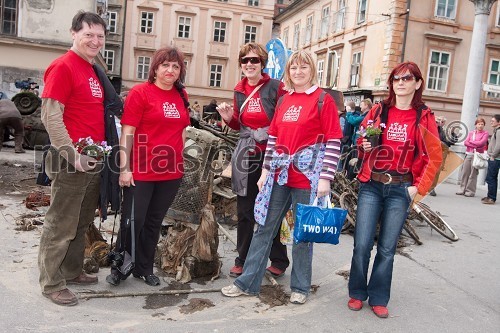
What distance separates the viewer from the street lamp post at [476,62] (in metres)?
15.1

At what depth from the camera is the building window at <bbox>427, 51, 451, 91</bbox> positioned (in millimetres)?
25859

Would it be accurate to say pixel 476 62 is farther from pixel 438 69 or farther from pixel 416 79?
pixel 416 79

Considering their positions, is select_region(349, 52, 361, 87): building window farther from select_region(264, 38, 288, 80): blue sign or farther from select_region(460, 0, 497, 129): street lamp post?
select_region(264, 38, 288, 80): blue sign

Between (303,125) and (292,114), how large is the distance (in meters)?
0.14

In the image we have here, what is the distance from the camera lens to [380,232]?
396 centimetres

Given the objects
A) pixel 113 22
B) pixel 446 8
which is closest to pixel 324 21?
pixel 446 8

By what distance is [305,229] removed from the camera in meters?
3.74

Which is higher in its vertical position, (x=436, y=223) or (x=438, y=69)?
(x=438, y=69)

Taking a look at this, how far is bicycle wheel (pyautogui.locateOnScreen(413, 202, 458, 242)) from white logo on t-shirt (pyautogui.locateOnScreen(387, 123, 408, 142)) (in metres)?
3.45

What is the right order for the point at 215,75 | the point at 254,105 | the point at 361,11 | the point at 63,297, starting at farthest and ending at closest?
the point at 215,75 → the point at 361,11 → the point at 254,105 → the point at 63,297

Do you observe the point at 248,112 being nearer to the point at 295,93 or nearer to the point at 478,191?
the point at 295,93

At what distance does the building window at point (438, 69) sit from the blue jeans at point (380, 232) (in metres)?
24.1

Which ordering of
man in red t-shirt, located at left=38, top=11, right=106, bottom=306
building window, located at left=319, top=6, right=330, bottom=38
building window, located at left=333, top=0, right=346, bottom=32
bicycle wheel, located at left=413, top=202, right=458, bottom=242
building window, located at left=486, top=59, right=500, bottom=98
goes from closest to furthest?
man in red t-shirt, located at left=38, top=11, right=106, bottom=306 → bicycle wheel, located at left=413, top=202, right=458, bottom=242 → building window, located at left=486, top=59, right=500, bottom=98 → building window, located at left=333, top=0, right=346, bottom=32 → building window, located at left=319, top=6, right=330, bottom=38

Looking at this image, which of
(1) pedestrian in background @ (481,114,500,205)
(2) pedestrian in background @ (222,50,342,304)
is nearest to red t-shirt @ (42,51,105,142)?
(2) pedestrian in background @ (222,50,342,304)
